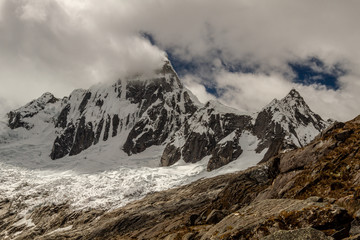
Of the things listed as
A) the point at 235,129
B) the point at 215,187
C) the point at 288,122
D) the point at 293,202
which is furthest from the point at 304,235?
the point at 235,129

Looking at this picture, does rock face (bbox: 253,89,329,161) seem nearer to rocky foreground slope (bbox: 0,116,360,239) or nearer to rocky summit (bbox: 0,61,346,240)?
rocky summit (bbox: 0,61,346,240)

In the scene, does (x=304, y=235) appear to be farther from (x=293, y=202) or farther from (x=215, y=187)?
(x=215, y=187)

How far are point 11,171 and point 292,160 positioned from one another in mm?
174922

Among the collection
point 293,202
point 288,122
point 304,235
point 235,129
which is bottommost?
point 304,235

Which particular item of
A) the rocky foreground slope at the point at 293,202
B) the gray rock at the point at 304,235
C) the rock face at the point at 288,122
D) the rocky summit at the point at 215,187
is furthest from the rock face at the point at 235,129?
the gray rock at the point at 304,235

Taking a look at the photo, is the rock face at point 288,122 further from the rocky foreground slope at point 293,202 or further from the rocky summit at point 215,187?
the rocky foreground slope at point 293,202

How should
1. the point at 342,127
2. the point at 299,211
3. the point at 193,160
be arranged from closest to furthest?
the point at 299,211, the point at 342,127, the point at 193,160

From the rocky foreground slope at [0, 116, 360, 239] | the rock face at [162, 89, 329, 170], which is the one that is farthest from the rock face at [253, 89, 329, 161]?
the rocky foreground slope at [0, 116, 360, 239]

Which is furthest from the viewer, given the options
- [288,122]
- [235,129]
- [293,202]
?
[235,129]

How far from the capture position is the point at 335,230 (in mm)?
15078

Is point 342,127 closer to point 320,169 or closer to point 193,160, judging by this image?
point 320,169

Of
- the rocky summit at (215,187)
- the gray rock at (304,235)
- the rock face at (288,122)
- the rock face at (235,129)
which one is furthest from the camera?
the rock face at (235,129)

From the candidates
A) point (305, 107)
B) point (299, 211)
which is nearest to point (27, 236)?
point (299, 211)

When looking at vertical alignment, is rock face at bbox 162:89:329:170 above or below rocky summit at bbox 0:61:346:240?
above
